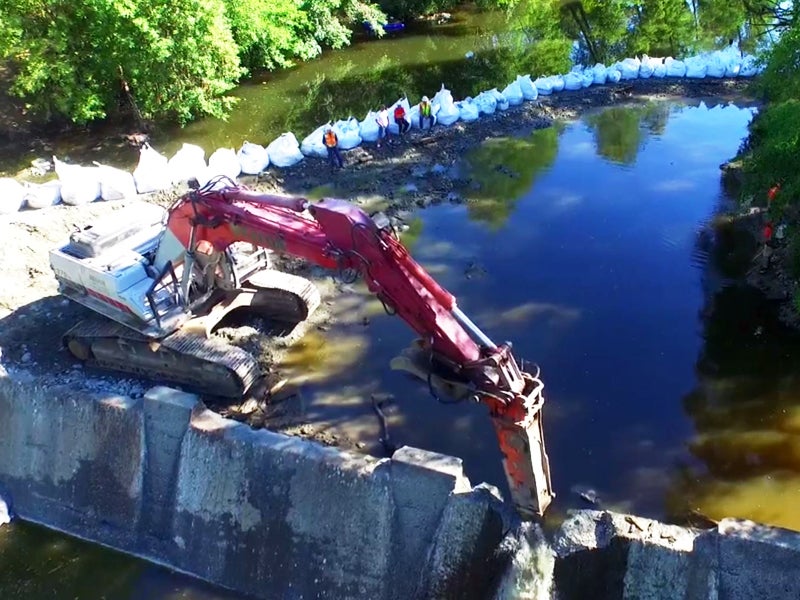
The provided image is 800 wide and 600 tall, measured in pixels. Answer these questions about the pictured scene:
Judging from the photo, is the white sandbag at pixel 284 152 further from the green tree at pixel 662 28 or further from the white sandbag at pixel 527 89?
the green tree at pixel 662 28

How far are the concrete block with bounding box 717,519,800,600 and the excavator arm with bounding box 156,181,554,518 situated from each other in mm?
1504

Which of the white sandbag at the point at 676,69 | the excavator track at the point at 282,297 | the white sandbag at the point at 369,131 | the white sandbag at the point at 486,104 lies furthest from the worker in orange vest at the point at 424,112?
the excavator track at the point at 282,297

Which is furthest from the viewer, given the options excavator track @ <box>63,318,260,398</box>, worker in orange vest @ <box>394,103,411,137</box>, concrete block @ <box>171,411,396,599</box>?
worker in orange vest @ <box>394,103,411,137</box>

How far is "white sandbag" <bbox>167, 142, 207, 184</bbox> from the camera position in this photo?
A: 45.3ft

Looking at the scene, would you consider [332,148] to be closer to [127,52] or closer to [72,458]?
[127,52]

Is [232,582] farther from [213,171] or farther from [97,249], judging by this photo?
[213,171]

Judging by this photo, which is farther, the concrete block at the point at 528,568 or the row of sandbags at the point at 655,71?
the row of sandbags at the point at 655,71

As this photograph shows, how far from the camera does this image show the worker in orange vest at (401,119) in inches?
614

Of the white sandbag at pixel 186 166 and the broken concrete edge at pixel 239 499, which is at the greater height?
the white sandbag at pixel 186 166

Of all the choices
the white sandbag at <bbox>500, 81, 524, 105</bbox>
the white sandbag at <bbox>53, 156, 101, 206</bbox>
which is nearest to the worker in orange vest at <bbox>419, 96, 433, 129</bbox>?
the white sandbag at <bbox>500, 81, 524, 105</bbox>

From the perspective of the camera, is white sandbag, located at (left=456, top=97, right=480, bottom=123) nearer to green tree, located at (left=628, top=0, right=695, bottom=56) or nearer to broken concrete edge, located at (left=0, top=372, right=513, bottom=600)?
green tree, located at (left=628, top=0, right=695, bottom=56)

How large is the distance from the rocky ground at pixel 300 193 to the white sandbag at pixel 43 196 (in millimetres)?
280

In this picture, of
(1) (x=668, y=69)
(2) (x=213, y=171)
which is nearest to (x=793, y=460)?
(2) (x=213, y=171)

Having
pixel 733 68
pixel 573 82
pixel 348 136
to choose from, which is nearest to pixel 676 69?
pixel 733 68
